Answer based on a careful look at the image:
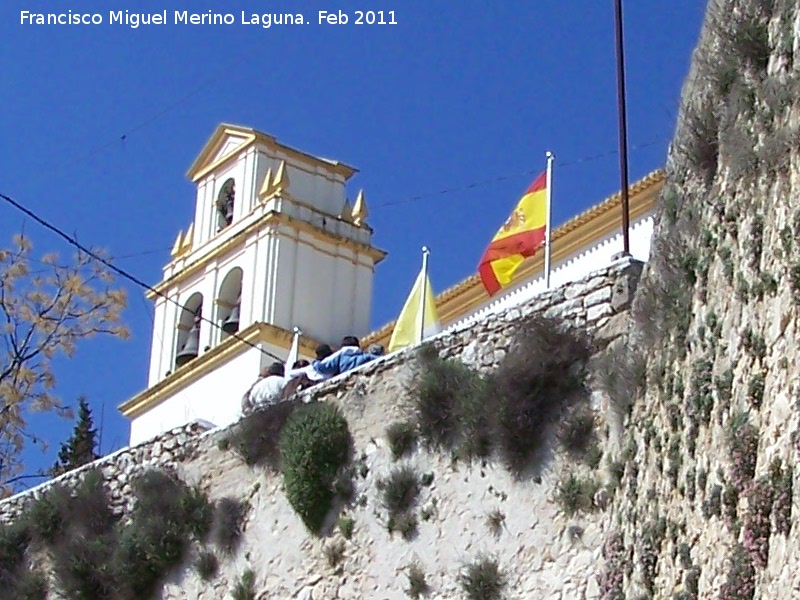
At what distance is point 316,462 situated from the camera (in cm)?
1383

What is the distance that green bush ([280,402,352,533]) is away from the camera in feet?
45.0

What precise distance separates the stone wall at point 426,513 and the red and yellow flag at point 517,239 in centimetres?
394

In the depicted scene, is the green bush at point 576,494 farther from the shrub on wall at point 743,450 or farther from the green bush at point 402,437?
the shrub on wall at point 743,450

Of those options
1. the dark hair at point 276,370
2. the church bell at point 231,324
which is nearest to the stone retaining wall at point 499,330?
the dark hair at point 276,370

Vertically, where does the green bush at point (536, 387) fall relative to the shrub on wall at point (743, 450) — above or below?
above

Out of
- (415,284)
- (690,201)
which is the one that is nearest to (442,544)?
(690,201)

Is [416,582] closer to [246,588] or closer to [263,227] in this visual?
[246,588]

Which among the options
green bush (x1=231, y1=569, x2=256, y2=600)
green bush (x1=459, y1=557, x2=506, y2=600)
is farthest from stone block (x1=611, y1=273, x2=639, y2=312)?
green bush (x1=231, y1=569, x2=256, y2=600)

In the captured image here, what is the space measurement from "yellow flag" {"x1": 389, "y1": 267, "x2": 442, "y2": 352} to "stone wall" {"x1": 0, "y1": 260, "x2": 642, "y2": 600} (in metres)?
3.84

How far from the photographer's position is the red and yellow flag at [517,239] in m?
17.4

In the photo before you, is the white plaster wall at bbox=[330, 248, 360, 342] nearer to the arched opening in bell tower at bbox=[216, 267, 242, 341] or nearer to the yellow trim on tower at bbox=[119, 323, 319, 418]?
the yellow trim on tower at bbox=[119, 323, 319, 418]

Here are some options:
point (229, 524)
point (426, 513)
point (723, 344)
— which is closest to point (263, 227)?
point (229, 524)

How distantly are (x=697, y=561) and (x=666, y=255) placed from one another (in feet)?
7.02

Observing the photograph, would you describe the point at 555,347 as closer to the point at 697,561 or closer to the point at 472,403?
the point at 472,403
